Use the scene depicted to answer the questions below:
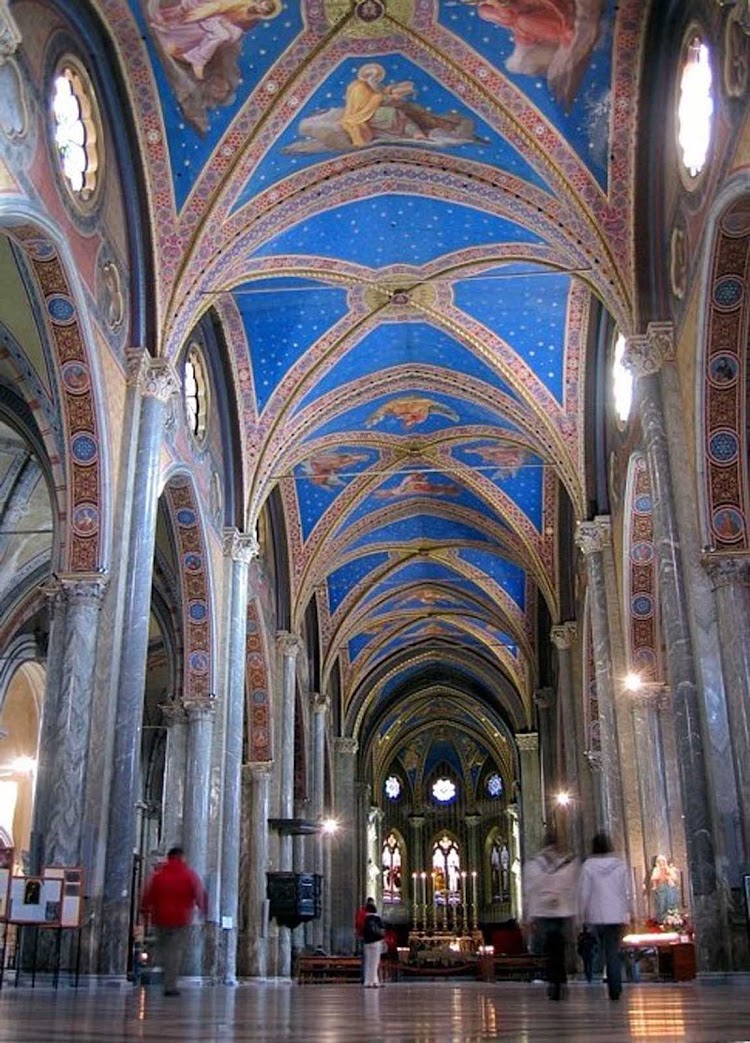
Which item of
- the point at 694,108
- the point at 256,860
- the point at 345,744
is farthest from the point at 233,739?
the point at 345,744

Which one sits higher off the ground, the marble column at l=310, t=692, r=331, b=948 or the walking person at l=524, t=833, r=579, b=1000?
the marble column at l=310, t=692, r=331, b=948

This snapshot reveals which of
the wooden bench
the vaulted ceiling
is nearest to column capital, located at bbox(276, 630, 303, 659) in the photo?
the vaulted ceiling

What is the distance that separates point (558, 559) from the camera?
25016mm

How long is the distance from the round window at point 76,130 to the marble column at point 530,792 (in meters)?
24.3

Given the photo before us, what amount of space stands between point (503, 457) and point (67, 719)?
13.9m

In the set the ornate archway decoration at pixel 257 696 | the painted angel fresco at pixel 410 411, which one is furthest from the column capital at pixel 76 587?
the painted angel fresco at pixel 410 411

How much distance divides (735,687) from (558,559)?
13.1 m

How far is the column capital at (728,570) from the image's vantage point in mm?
12398

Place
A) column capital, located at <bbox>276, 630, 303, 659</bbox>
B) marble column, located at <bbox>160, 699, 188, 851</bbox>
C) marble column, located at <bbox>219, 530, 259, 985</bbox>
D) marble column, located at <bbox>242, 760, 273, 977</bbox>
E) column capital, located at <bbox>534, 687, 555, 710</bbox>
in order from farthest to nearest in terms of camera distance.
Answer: column capital, located at <bbox>534, 687, 555, 710</bbox> → column capital, located at <bbox>276, 630, 303, 659</bbox> → marble column, located at <bbox>242, 760, 273, 977</bbox> → marble column, located at <bbox>160, 699, 188, 851</bbox> → marble column, located at <bbox>219, 530, 259, 985</bbox>

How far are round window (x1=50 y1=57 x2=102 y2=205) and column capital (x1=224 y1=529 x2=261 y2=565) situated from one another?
7262 millimetres

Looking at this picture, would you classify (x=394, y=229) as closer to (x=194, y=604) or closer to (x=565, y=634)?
(x=194, y=604)

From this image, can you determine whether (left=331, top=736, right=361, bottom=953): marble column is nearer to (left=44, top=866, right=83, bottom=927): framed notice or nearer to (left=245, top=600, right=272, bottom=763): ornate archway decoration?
(left=245, top=600, right=272, bottom=763): ornate archway decoration

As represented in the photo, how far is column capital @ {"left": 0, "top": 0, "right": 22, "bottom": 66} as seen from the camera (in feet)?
33.7

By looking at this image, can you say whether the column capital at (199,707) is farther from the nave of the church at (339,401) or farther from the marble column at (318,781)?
the marble column at (318,781)
